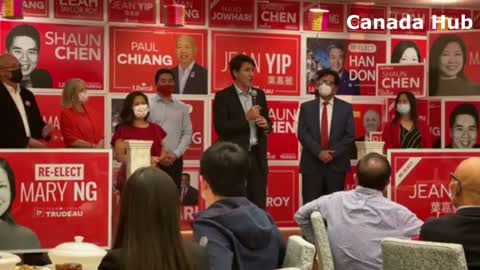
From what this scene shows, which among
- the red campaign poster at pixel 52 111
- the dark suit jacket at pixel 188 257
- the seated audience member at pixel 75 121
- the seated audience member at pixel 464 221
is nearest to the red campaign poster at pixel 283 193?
the red campaign poster at pixel 52 111

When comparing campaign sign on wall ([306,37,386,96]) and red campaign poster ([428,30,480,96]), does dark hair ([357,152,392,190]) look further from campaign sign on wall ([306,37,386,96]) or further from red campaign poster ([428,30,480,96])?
campaign sign on wall ([306,37,386,96])

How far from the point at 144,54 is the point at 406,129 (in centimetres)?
286

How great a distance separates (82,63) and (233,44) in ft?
5.59

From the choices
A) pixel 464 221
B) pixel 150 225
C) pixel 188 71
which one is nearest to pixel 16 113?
pixel 188 71

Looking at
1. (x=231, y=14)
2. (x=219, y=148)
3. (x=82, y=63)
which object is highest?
(x=231, y=14)

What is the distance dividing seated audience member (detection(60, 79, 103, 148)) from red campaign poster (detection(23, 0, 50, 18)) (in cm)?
171

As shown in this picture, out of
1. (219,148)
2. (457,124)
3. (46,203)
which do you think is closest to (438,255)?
(219,148)

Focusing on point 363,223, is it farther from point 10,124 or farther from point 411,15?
point 411,15

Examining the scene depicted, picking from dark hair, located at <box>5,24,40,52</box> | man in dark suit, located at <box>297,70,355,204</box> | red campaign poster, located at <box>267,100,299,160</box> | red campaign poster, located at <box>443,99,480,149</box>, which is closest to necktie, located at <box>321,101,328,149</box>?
man in dark suit, located at <box>297,70,355,204</box>

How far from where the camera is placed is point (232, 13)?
9.43 m

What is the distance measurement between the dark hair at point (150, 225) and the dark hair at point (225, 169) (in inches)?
23.4

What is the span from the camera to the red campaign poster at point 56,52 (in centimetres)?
852

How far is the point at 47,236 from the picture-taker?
18.5 ft

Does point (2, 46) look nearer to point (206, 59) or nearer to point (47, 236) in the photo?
point (206, 59)
